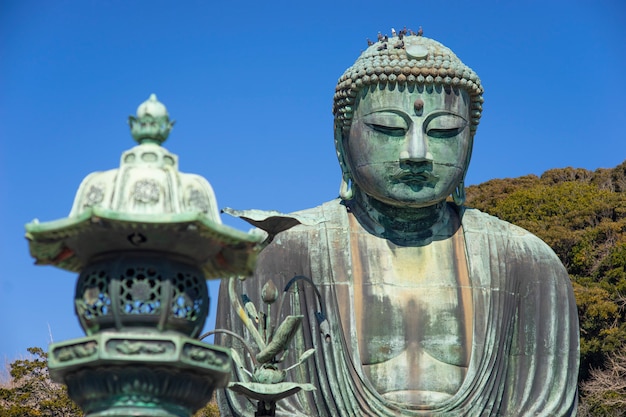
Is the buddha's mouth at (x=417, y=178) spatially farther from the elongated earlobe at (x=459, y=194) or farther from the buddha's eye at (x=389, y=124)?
the elongated earlobe at (x=459, y=194)

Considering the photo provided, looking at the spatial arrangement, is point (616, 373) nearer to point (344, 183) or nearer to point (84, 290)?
point (344, 183)

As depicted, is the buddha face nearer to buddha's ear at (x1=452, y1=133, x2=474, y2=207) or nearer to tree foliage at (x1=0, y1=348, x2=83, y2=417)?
buddha's ear at (x1=452, y1=133, x2=474, y2=207)

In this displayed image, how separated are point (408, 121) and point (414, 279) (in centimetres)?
135

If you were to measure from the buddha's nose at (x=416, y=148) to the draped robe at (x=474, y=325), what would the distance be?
3.06 feet

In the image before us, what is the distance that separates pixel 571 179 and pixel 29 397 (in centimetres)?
1579

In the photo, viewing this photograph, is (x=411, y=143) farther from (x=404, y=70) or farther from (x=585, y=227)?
(x=585, y=227)

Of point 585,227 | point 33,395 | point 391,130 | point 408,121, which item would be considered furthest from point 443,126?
point 585,227

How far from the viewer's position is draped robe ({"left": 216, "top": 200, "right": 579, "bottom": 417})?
12352 mm

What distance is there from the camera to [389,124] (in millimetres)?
12742

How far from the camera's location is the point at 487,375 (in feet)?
41.2

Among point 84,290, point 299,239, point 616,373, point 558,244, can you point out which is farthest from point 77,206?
point 558,244

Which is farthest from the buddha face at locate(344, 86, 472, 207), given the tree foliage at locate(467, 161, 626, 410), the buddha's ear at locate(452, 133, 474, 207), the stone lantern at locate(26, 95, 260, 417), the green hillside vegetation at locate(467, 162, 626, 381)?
the green hillside vegetation at locate(467, 162, 626, 381)

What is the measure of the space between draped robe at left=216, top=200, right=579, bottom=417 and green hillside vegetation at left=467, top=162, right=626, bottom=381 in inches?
518

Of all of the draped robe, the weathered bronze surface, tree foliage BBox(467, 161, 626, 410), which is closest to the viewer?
the draped robe
